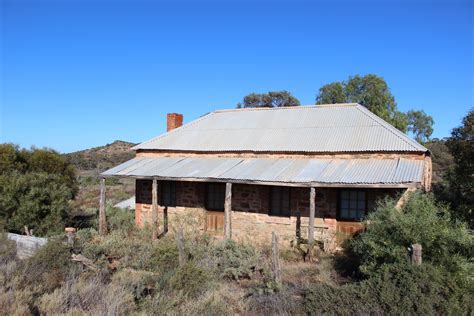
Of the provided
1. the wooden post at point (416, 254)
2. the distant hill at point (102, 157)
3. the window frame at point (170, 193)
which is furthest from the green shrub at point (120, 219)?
the distant hill at point (102, 157)

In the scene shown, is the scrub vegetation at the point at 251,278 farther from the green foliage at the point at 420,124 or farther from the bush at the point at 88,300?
the green foliage at the point at 420,124

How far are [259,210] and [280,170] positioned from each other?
1701 millimetres

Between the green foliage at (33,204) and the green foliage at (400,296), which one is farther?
the green foliage at (33,204)

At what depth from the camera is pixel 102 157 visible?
179 feet

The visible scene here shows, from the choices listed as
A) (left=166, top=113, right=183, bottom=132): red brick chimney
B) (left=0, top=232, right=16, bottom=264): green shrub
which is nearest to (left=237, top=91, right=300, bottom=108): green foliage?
(left=166, top=113, right=183, bottom=132): red brick chimney

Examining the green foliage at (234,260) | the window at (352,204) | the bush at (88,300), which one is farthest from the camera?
the window at (352,204)

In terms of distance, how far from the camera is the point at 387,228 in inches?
338

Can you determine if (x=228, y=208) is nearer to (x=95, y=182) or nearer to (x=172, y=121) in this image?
(x=172, y=121)

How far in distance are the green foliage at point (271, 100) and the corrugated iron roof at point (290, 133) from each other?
718 inches

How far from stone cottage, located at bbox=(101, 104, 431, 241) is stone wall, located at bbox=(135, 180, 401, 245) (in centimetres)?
3

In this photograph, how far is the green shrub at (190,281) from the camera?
7.22m

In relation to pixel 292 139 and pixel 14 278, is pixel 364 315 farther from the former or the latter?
pixel 292 139

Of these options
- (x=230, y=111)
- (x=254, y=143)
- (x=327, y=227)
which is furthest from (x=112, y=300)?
(x=230, y=111)

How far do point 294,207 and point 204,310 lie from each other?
22.6 feet
